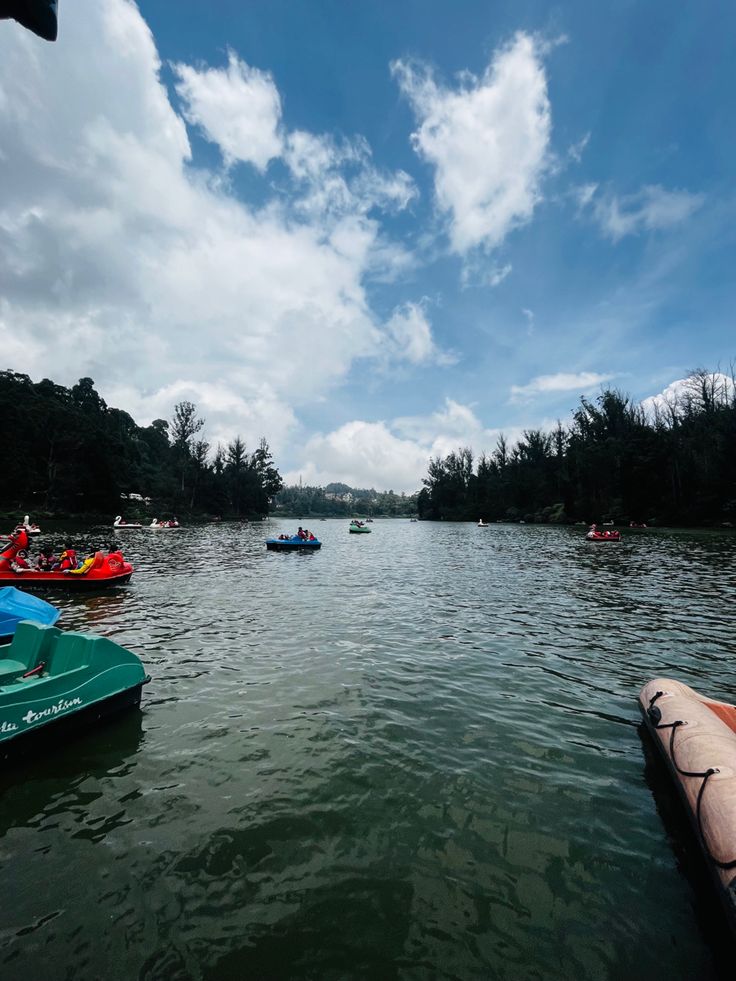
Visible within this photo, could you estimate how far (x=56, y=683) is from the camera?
6258mm

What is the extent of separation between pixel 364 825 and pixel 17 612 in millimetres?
9565

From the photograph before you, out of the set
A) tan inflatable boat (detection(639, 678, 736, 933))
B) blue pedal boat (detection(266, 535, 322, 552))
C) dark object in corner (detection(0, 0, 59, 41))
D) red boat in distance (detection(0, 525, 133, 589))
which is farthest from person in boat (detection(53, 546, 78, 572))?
blue pedal boat (detection(266, 535, 322, 552))

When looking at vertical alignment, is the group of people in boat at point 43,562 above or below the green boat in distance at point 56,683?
above

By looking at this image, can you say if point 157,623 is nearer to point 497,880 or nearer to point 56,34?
point 497,880

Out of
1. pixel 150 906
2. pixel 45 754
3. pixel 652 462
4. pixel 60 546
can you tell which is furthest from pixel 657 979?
pixel 652 462

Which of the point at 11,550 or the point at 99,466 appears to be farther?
the point at 99,466

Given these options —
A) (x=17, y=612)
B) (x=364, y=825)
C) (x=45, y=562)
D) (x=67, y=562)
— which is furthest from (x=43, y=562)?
(x=364, y=825)

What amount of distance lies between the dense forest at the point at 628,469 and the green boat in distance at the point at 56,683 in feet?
247

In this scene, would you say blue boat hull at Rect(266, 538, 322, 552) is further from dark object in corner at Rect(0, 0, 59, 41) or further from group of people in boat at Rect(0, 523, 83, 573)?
dark object in corner at Rect(0, 0, 59, 41)

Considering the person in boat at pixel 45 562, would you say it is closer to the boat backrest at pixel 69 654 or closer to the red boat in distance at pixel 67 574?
the red boat in distance at pixel 67 574

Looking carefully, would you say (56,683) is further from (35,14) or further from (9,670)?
(35,14)

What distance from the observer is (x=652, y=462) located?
73.8 metres

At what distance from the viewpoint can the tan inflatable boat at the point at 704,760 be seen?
12.2 feet

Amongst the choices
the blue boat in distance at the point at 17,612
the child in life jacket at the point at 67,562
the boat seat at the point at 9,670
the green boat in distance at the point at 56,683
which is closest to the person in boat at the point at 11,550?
the child in life jacket at the point at 67,562
